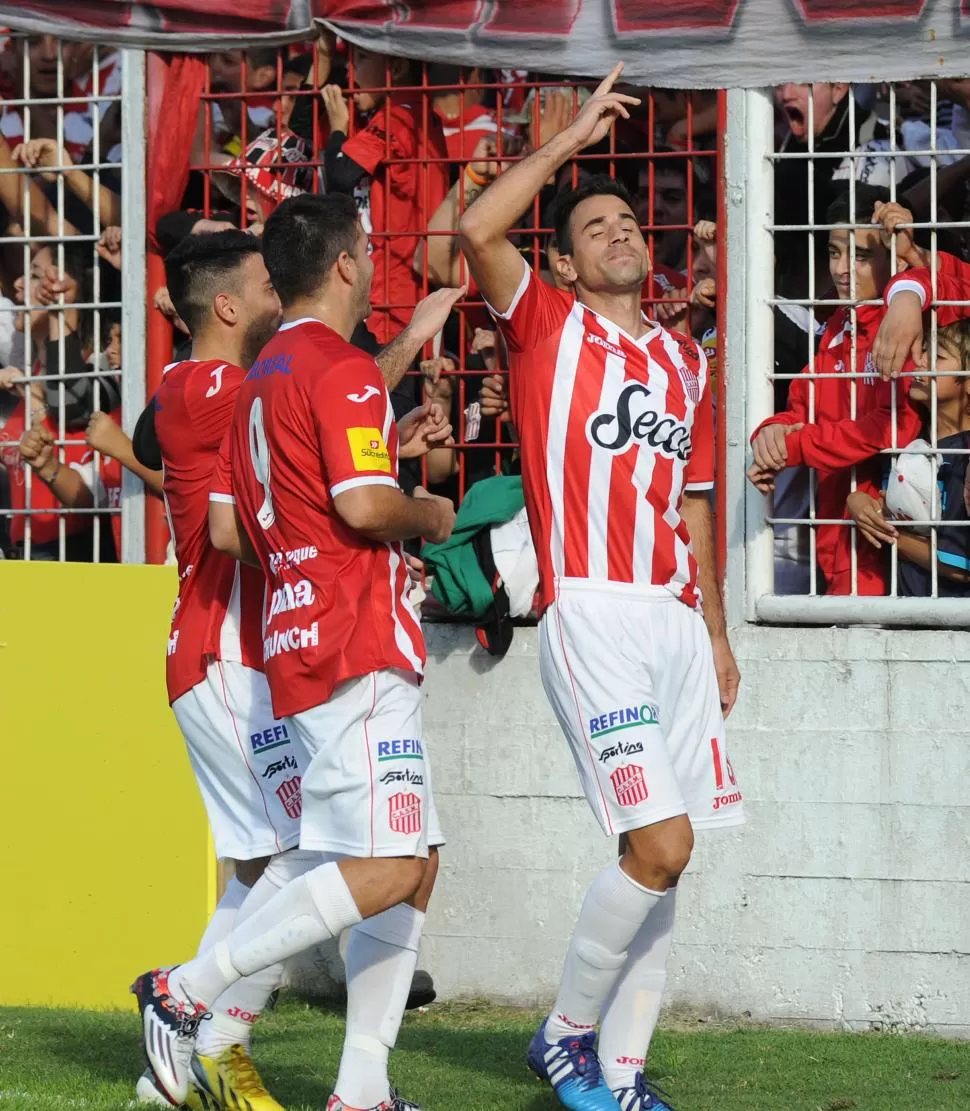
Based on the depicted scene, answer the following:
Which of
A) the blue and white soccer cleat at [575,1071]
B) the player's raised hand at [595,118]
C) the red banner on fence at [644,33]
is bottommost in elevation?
the blue and white soccer cleat at [575,1071]

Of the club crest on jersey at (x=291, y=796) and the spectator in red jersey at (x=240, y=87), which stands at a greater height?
the spectator in red jersey at (x=240, y=87)

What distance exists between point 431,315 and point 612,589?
35.8 inches

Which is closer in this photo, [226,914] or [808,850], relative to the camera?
[226,914]

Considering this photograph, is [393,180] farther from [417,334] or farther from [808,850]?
[808,850]

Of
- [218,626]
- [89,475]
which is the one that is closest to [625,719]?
[218,626]

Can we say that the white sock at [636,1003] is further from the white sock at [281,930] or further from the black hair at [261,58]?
the black hair at [261,58]

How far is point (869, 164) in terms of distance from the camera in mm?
6820

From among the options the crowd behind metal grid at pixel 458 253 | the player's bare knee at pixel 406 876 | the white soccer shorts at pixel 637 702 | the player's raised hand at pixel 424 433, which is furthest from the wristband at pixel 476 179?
the player's bare knee at pixel 406 876

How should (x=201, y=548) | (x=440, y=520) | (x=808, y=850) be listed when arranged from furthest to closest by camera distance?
(x=808, y=850), (x=201, y=548), (x=440, y=520)

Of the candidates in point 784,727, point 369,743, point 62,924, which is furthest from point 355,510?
point 62,924

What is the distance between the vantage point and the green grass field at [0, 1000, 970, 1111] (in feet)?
17.1

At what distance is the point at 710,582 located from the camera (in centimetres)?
547

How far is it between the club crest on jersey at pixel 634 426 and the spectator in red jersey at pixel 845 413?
1489 mm

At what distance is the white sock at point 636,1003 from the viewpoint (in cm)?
497
